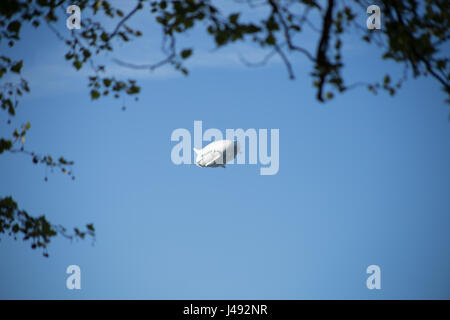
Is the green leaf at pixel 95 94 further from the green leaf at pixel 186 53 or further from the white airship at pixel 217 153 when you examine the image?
the white airship at pixel 217 153

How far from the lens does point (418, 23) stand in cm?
960

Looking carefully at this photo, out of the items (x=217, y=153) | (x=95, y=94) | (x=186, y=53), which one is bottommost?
(x=95, y=94)

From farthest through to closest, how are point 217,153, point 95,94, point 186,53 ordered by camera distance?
point 217,153 < point 95,94 < point 186,53

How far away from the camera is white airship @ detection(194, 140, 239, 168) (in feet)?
169

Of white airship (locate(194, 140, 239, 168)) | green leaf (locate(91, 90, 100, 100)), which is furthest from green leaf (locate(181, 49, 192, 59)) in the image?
white airship (locate(194, 140, 239, 168))

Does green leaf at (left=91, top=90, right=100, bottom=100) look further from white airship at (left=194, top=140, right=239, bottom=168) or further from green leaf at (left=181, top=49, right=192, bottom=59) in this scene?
white airship at (left=194, top=140, right=239, bottom=168)

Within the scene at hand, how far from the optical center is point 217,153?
169ft

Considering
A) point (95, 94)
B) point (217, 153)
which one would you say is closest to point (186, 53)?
point (95, 94)

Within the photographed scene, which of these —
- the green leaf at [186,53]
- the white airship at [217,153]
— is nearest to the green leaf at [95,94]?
the green leaf at [186,53]

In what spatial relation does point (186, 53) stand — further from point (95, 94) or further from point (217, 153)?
point (217, 153)
